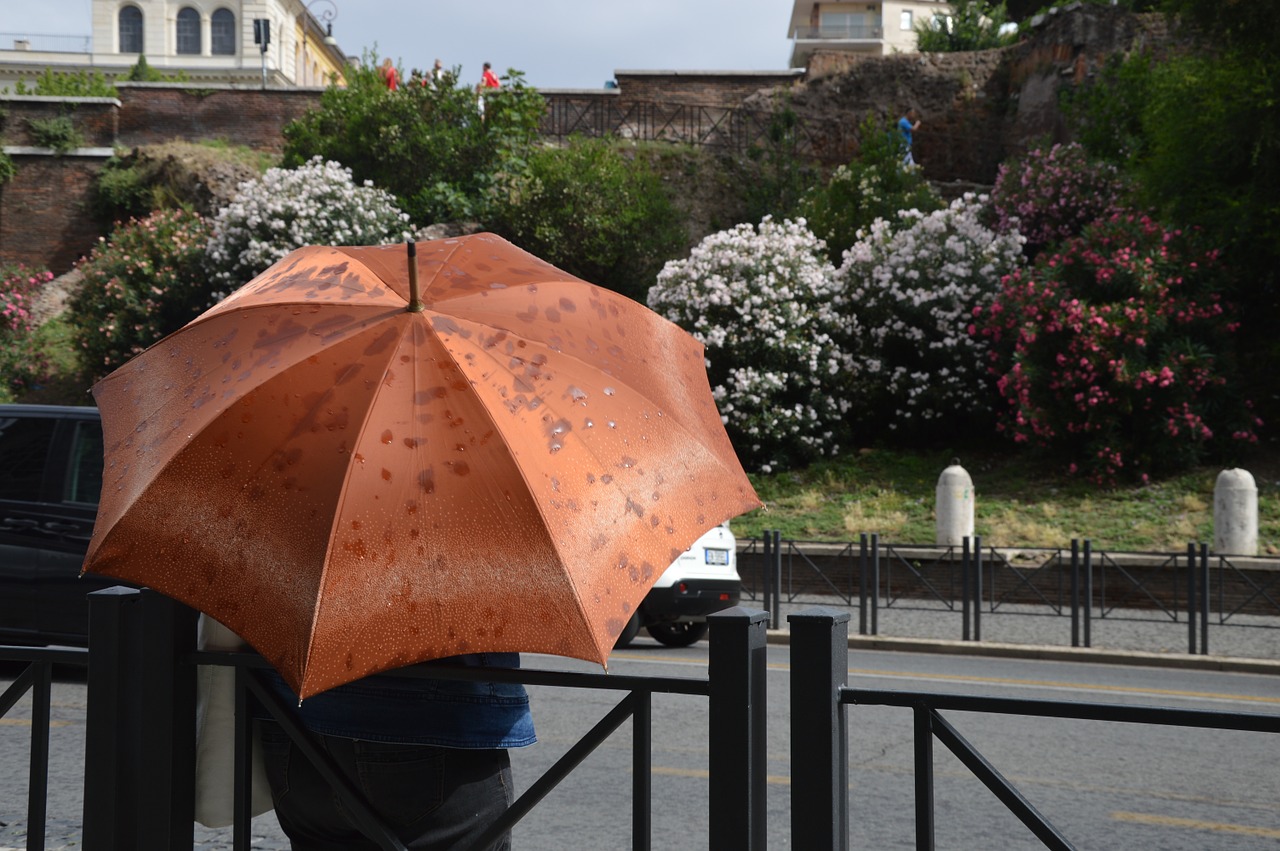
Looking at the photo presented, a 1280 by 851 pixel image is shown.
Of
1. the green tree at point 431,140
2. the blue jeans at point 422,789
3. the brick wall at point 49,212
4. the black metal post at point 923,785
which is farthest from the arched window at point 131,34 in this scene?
the black metal post at point 923,785

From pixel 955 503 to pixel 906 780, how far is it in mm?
10214

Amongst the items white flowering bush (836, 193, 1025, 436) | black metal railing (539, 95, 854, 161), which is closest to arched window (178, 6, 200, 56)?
black metal railing (539, 95, 854, 161)

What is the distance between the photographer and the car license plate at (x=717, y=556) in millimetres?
10328

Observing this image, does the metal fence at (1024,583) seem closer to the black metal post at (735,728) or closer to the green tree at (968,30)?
the black metal post at (735,728)

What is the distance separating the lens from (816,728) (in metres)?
2.50

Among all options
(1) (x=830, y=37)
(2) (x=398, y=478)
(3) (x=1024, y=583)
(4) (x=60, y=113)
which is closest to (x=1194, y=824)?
(2) (x=398, y=478)

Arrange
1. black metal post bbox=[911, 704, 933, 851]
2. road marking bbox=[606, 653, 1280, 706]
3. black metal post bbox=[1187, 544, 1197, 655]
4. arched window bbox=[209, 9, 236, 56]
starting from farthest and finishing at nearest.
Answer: arched window bbox=[209, 9, 236, 56] < black metal post bbox=[1187, 544, 1197, 655] < road marking bbox=[606, 653, 1280, 706] < black metal post bbox=[911, 704, 933, 851]

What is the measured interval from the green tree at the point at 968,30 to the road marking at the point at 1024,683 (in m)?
45.6

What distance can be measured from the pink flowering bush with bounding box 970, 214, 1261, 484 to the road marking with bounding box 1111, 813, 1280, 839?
41.6 feet

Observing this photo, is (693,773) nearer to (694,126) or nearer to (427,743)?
(427,743)

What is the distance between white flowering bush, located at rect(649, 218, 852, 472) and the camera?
19844mm

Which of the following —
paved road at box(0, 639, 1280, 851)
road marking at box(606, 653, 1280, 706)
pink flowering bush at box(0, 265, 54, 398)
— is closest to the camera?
paved road at box(0, 639, 1280, 851)

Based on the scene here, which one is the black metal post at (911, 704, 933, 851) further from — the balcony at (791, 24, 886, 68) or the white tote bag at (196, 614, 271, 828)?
the balcony at (791, 24, 886, 68)

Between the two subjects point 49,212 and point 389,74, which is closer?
point 389,74
